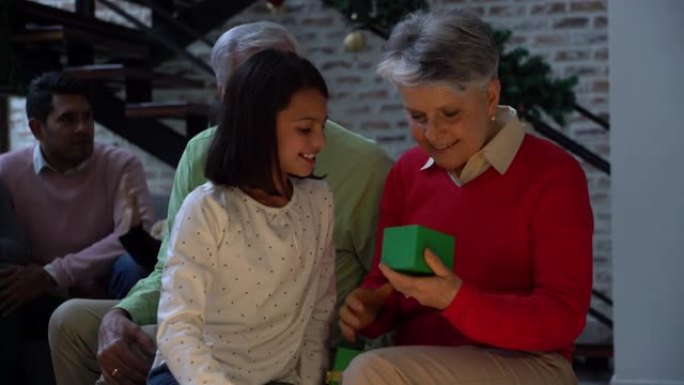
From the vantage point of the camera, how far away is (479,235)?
2.36m

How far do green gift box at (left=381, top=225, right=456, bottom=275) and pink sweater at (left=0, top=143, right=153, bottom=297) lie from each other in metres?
2.05

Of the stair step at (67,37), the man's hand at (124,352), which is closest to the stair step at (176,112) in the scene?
the stair step at (67,37)

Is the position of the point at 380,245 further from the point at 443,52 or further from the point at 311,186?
the point at 443,52

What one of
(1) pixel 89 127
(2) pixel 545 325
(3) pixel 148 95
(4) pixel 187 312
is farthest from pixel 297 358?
(3) pixel 148 95

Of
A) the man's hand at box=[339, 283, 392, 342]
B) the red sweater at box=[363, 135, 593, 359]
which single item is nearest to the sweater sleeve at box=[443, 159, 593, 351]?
the red sweater at box=[363, 135, 593, 359]

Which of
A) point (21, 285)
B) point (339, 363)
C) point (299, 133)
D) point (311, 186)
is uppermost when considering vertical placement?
point (299, 133)

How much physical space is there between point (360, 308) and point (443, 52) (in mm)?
542

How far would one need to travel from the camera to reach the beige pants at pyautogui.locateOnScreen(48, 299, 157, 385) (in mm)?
2924

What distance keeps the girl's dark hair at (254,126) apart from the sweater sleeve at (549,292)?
19.1 inches

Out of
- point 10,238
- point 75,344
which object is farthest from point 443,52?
point 10,238

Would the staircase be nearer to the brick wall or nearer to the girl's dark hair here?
the brick wall

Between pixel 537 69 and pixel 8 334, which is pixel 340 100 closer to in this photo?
pixel 537 69

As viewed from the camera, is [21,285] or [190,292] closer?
[190,292]

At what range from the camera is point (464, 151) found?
7.71 feet
